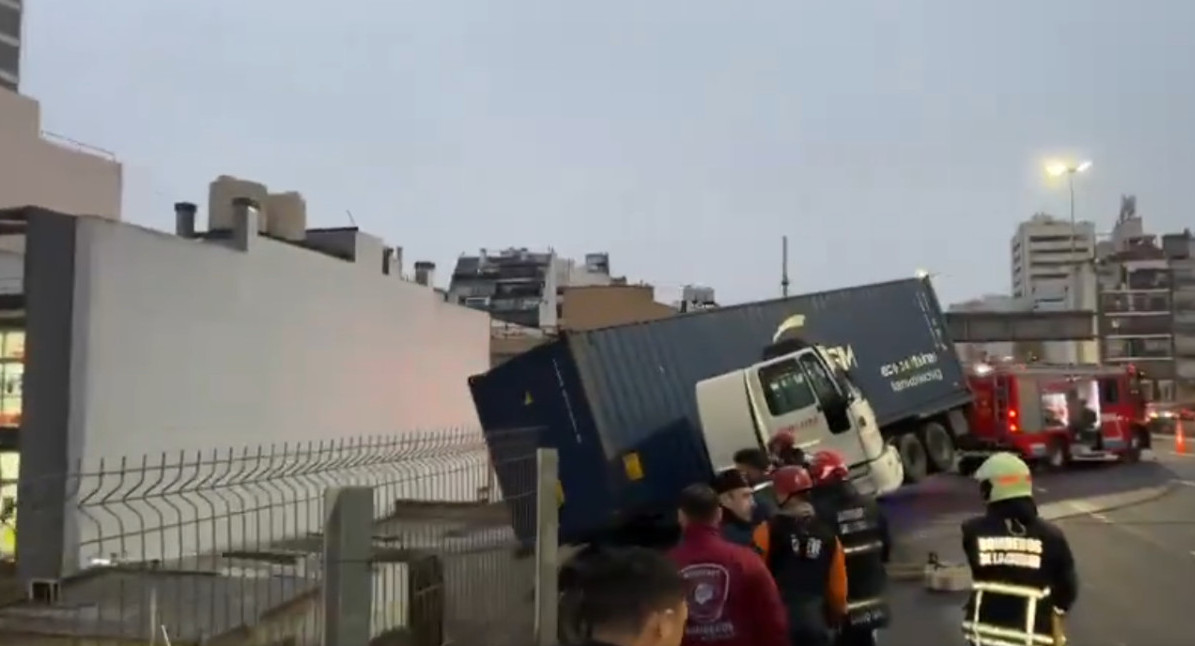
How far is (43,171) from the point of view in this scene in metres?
39.0

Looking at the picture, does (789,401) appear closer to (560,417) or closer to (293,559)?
(560,417)

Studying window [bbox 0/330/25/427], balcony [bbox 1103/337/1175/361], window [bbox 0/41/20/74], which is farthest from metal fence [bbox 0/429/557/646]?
balcony [bbox 1103/337/1175/361]

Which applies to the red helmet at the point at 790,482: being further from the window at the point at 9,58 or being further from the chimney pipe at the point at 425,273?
the window at the point at 9,58

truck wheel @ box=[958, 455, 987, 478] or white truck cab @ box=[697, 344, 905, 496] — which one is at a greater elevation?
white truck cab @ box=[697, 344, 905, 496]

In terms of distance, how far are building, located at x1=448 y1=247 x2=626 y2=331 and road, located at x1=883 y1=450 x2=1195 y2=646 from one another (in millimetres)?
51590

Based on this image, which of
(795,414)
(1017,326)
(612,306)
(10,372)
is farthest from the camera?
(612,306)

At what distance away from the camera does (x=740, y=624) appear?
15.3 feet

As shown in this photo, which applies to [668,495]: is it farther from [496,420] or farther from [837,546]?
[837,546]

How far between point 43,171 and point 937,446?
31.8 meters

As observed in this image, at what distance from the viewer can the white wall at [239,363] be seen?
9.73m

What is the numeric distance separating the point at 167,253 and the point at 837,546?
12.3 meters

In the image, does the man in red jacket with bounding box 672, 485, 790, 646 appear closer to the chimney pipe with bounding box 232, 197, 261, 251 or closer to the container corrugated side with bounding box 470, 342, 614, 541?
the container corrugated side with bounding box 470, 342, 614, 541

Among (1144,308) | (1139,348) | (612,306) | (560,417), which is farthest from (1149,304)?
(560,417)

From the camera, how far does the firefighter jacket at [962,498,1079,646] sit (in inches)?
215
